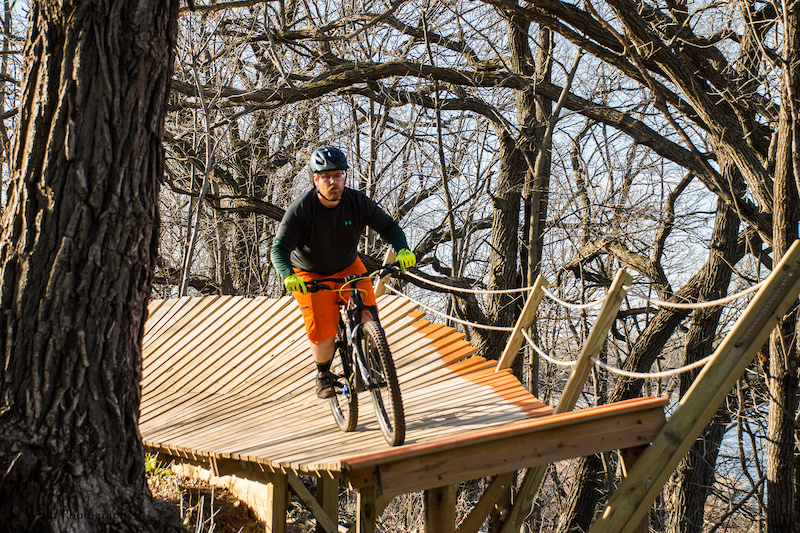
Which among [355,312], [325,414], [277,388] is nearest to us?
[355,312]

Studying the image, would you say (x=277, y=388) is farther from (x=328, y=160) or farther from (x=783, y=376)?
(x=783, y=376)

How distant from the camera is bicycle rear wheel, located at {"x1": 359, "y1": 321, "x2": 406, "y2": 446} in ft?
13.9

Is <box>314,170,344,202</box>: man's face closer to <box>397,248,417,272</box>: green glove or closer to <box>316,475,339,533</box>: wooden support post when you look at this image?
<box>397,248,417,272</box>: green glove

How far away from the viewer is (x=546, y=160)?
11.8m

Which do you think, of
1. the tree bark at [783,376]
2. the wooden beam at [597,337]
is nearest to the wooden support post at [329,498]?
the wooden beam at [597,337]

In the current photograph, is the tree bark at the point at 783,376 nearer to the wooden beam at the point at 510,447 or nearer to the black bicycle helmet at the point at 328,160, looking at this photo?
the wooden beam at the point at 510,447

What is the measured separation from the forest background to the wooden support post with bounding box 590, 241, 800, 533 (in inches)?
129

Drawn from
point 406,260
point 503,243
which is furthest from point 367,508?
point 503,243

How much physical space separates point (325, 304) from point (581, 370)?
1.82 m

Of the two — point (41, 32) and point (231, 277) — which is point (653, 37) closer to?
point (41, 32)

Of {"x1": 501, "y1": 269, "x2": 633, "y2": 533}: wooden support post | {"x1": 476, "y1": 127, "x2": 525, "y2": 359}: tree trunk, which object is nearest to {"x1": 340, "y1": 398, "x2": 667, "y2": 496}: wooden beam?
{"x1": 501, "y1": 269, "x2": 633, "y2": 533}: wooden support post

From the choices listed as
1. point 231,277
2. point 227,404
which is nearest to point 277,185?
point 231,277

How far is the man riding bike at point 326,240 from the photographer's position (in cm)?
457

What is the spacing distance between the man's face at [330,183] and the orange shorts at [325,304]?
640mm
